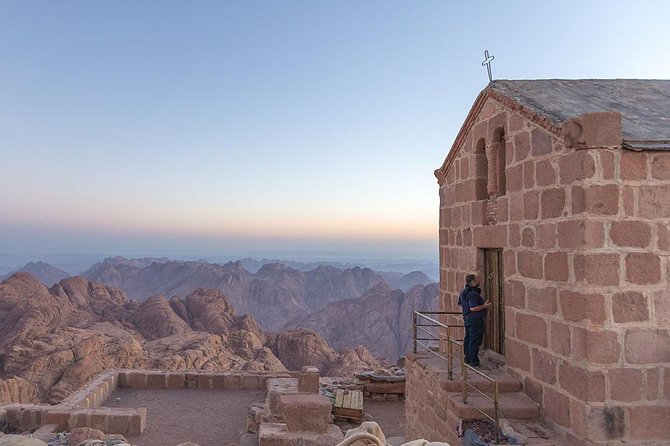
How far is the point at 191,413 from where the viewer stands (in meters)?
14.9

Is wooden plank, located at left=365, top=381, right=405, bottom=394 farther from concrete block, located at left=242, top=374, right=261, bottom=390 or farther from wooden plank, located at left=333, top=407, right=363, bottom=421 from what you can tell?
concrete block, located at left=242, top=374, right=261, bottom=390

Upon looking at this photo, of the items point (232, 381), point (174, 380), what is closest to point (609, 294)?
point (232, 381)

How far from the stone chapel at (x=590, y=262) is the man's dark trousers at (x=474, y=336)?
68 centimetres

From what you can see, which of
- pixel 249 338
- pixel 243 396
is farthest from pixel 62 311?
pixel 243 396

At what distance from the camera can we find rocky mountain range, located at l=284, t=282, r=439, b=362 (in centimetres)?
6944

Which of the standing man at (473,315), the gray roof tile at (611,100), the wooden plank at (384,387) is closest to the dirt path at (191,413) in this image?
the wooden plank at (384,387)

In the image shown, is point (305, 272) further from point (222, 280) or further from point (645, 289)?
point (645, 289)

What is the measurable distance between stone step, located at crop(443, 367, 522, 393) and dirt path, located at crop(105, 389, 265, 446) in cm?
668

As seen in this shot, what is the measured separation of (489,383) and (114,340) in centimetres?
2430

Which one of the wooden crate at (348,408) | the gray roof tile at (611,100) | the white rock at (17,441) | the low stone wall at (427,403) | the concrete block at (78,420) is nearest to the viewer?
the white rock at (17,441)

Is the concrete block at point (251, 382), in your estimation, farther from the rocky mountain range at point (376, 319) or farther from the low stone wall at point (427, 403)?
the rocky mountain range at point (376, 319)

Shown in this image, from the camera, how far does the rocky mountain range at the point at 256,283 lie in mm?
101938

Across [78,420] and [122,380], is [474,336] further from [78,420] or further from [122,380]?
[122,380]

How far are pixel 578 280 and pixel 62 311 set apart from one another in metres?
38.7
